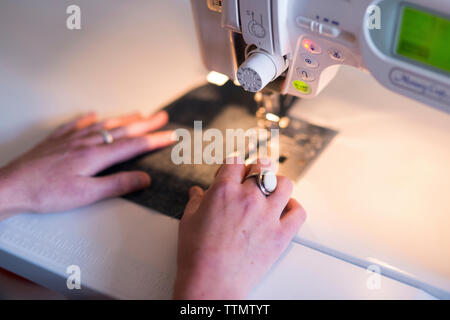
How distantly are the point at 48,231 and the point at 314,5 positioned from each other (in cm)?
72

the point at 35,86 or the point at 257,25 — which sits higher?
the point at 257,25

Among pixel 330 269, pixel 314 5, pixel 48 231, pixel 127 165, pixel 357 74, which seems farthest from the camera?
pixel 357 74

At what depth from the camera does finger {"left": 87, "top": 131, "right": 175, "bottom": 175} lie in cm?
114

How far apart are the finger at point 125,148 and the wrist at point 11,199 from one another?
0.16m

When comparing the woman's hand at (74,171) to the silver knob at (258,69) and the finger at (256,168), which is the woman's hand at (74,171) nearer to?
the finger at (256,168)

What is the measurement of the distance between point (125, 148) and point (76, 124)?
0.74 ft

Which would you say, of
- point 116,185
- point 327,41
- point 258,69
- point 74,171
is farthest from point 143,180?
point 327,41

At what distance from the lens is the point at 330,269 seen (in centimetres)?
92

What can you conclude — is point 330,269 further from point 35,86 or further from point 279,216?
point 35,86

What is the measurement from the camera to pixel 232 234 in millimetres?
885

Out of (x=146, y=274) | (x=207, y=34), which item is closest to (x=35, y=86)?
(x=207, y=34)

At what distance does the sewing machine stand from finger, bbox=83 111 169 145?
0.28ft

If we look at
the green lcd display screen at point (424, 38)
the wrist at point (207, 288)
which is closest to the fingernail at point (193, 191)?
the wrist at point (207, 288)

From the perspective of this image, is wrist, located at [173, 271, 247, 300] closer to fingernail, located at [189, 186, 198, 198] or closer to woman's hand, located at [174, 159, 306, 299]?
woman's hand, located at [174, 159, 306, 299]
